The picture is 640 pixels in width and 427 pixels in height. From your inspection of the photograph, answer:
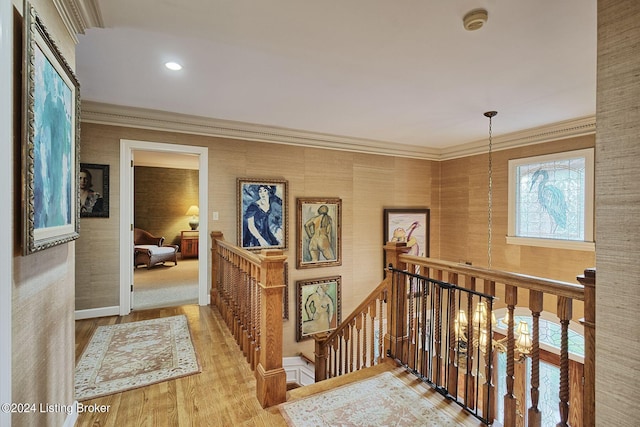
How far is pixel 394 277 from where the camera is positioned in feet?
7.80

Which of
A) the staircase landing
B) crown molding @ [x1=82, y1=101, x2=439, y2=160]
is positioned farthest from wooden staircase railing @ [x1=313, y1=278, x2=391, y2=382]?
crown molding @ [x1=82, y1=101, x2=439, y2=160]

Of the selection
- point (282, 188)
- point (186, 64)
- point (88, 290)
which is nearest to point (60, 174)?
point (186, 64)

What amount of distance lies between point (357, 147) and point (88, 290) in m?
4.28

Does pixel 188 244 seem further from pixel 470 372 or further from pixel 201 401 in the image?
pixel 470 372

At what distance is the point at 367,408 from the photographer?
1876 mm

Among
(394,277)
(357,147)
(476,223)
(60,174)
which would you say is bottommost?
(394,277)

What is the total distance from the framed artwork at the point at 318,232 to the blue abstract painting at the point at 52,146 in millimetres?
3314

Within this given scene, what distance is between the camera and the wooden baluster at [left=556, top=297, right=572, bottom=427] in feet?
4.45

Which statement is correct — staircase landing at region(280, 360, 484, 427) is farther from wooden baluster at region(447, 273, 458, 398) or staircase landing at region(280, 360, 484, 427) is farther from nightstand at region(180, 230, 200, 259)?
nightstand at region(180, 230, 200, 259)

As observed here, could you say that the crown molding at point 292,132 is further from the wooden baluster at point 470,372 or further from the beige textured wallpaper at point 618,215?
the beige textured wallpaper at point 618,215

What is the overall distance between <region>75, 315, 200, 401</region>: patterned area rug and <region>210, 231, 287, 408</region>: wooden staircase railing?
1.53 feet

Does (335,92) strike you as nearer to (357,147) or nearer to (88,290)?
(357,147)

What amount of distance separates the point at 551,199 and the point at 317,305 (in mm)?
3792

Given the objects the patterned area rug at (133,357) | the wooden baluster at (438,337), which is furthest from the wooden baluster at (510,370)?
the patterned area rug at (133,357)
